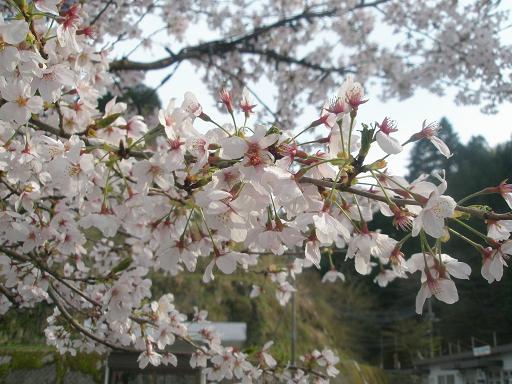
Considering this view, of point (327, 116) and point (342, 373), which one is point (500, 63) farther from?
point (342, 373)

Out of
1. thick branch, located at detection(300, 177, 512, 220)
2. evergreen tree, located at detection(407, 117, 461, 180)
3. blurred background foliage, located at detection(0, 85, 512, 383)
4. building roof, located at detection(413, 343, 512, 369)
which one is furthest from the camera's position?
evergreen tree, located at detection(407, 117, 461, 180)

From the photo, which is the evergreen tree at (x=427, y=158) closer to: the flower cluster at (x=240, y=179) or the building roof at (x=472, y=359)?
the building roof at (x=472, y=359)

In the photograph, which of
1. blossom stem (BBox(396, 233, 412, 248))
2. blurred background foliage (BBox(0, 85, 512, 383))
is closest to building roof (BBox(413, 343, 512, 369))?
blurred background foliage (BBox(0, 85, 512, 383))

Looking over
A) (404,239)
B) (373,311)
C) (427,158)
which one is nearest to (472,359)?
(373,311)

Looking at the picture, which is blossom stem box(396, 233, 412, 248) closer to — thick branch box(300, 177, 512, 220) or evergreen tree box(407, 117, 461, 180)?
thick branch box(300, 177, 512, 220)

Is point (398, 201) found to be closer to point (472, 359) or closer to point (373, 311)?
point (472, 359)

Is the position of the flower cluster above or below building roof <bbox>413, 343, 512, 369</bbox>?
above

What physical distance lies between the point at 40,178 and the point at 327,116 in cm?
97

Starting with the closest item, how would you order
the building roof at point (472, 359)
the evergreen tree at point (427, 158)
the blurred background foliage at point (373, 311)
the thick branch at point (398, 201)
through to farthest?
the thick branch at point (398, 201) → the building roof at point (472, 359) → the blurred background foliage at point (373, 311) → the evergreen tree at point (427, 158)

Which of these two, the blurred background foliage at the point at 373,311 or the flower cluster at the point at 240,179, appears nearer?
the flower cluster at the point at 240,179

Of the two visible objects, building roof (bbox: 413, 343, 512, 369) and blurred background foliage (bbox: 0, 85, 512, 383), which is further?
blurred background foliage (bbox: 0, 85, 512, 383)

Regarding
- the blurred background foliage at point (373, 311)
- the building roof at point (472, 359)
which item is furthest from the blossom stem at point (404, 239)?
the building roof at point (472, 359)

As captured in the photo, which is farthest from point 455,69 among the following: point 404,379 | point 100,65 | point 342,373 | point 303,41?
point 404,379

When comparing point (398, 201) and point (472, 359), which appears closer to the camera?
point (398, 201)
